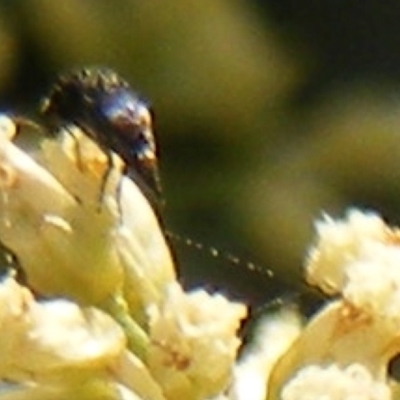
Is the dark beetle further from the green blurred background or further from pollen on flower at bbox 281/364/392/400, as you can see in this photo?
the green blurred background

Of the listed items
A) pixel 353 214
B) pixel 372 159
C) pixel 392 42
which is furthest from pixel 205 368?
pixel 392 42

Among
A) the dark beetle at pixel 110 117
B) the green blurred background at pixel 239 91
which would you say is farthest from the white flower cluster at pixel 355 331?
the green blurred background at pixel 239 91

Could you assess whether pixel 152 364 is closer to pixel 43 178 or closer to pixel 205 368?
pixel 205 368

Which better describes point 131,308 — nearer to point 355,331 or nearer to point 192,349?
point 192,349

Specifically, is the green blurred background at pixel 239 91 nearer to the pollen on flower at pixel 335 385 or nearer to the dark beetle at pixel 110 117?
the dark beetle at pixel 110 117

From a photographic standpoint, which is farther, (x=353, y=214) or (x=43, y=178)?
(x=353, y=214)

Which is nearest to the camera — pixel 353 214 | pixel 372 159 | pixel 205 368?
pixel 205 368

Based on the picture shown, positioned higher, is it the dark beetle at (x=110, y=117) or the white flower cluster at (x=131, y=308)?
the dark beetle at (x=110, y=117)
